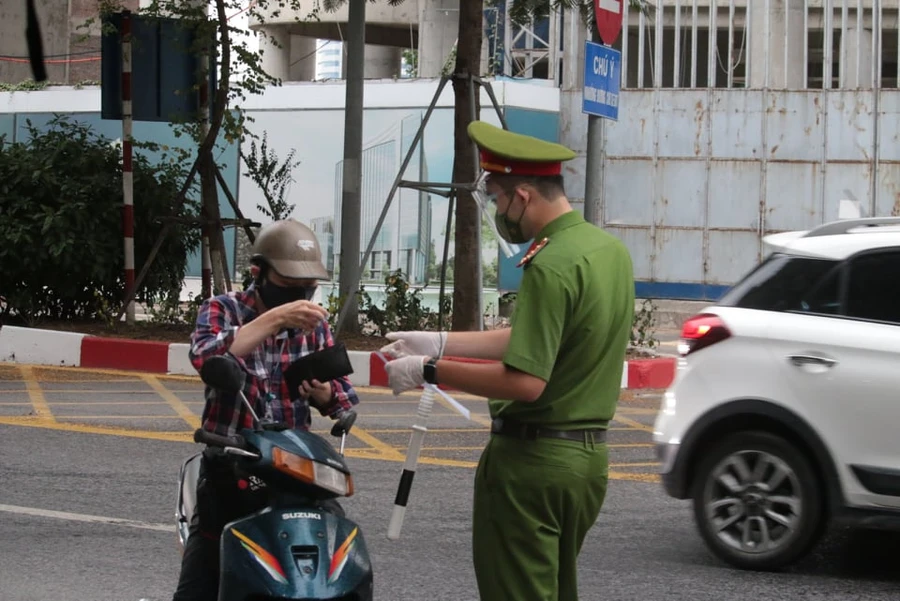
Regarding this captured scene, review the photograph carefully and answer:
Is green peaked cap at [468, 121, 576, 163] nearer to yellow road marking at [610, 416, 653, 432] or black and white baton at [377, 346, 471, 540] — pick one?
black and white baton at [377, 346, 471, 540]

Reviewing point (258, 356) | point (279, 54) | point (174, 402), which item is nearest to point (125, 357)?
point (174, 402)

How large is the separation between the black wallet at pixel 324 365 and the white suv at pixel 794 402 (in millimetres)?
2974

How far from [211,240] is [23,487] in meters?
7.56

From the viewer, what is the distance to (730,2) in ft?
85.3

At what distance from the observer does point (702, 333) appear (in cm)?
688

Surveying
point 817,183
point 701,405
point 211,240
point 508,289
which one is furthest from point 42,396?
point 817,183

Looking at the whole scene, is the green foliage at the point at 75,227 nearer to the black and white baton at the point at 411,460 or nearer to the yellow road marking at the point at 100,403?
the yellow road marking at the point at 100,403

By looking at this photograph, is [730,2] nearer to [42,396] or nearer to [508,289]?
[508,289]

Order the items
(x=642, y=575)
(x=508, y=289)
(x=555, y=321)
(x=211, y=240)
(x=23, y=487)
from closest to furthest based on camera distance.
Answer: (x=555, y=321) < (x=642, y=575) < (x=23, y=487) < (x=211, y=240) < (x=508, y=289)

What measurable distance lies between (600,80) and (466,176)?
2.69 m

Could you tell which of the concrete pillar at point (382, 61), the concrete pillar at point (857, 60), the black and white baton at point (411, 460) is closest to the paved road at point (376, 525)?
the black and white baton at point (411, 460)

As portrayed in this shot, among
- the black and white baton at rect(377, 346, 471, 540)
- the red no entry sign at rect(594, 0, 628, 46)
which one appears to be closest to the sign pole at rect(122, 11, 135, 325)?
the red no entry sign at rect(594, 0, 628, 46)

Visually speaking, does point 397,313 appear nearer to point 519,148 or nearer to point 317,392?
point 317,392

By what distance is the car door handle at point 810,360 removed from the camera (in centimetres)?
650
